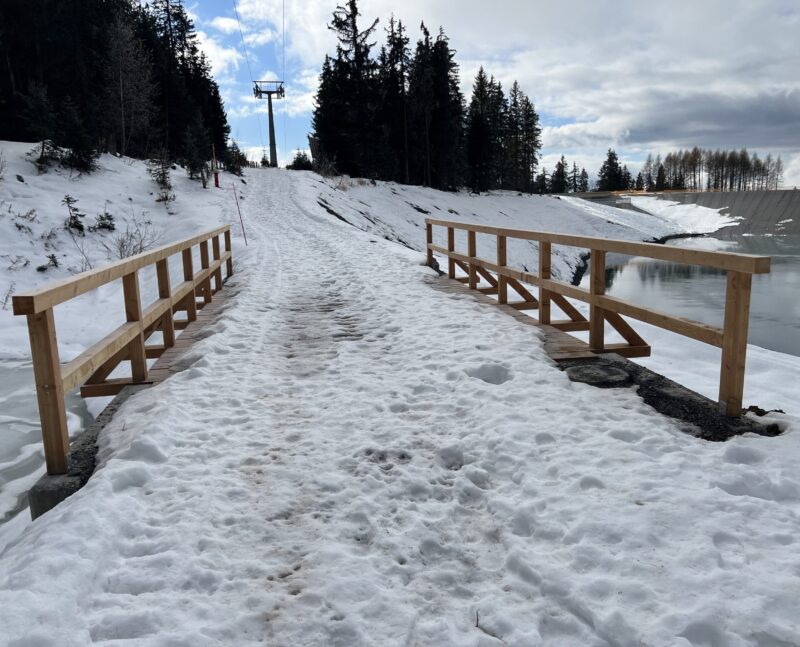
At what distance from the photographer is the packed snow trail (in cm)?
225

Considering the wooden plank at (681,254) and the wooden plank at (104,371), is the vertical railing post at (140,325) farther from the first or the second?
the wooden plank at (681,254)

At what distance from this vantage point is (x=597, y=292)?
17.7 ft

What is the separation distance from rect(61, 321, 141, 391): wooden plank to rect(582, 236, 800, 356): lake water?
11.9 meters

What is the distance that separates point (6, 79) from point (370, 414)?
37.5 m

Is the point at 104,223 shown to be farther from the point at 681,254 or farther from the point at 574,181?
the point at 574,181

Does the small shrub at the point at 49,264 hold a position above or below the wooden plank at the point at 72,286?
below

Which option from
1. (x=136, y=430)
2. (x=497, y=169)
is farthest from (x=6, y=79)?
(x=497, y=169)

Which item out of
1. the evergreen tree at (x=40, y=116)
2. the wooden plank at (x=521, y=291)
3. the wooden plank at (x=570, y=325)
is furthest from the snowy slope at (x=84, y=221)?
the wooden plank at (x=570, y=325)

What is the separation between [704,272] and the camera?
26.8 metres

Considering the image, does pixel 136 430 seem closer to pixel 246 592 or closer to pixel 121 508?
pixel 121 508

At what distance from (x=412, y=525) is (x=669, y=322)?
261 centimetres

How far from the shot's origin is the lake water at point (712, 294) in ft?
47.8

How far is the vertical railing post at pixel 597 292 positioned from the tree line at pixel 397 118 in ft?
115

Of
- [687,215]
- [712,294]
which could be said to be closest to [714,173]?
[687,215]
